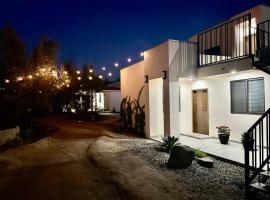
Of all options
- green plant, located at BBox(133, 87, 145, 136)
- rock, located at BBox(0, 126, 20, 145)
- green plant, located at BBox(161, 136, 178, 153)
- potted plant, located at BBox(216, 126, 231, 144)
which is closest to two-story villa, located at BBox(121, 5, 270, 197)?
green plant, located at BBox(133, 87, 145, 136)

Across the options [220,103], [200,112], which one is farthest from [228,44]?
[200,112]

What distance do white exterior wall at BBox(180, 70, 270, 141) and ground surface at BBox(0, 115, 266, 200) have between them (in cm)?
315

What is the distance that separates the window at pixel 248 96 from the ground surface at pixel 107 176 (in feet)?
10.3

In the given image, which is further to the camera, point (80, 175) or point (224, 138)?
point (224, 138)

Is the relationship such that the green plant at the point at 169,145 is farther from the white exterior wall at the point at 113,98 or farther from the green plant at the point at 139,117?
the white exterior wall at the point at 113,98

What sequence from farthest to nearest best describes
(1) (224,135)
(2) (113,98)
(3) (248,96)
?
(2) (113,98)
(1) (224,135)
(3) (248,96)

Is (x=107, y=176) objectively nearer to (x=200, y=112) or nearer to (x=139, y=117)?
(x=139, y=117)

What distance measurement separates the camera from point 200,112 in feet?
38.8

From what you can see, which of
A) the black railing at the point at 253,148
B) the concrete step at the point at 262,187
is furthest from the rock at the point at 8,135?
the concrete step at the point at 262,187

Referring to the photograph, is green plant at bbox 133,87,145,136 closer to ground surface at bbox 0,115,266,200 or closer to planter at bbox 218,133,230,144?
ground surface at bbox 0,115,266,200

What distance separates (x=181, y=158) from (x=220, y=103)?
471 centimetres

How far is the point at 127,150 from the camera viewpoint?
8.98 m

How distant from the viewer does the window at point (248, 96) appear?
8.66m

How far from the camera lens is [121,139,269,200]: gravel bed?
485 centimetres
